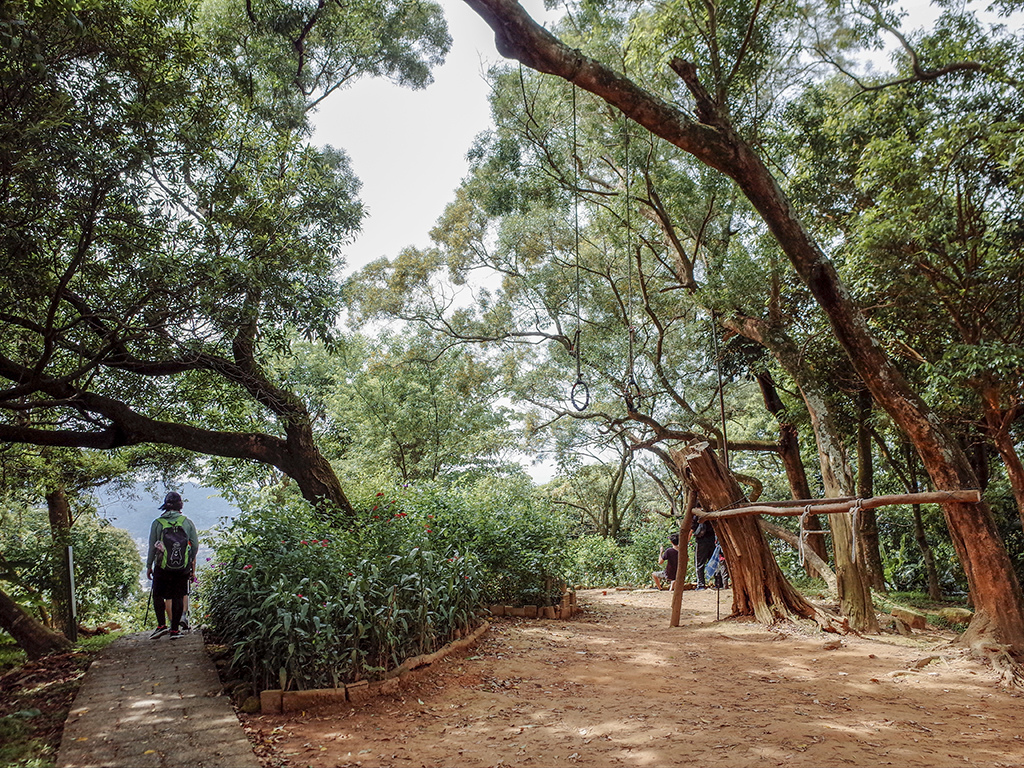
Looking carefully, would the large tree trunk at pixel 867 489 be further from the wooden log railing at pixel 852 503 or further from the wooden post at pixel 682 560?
the wooden log railing at pixel 852 503

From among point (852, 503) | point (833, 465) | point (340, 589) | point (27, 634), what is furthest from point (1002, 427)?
point (27, 634)

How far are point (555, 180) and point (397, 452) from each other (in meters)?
8.09

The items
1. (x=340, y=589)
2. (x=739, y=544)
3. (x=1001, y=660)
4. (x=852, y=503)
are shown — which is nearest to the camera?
(x=340, y=589)

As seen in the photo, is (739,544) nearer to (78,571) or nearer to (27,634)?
(27,634)

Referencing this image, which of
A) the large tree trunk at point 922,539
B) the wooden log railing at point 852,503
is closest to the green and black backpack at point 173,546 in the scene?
the wooden log railing at point 852,503

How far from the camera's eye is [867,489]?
1125 cm

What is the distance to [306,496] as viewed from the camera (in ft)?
26.7

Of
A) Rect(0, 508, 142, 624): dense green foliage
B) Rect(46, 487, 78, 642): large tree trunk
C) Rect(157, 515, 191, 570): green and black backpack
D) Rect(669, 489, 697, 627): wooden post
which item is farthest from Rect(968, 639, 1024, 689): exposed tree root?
Rect(0, 508, 142, 624): dense green foliage

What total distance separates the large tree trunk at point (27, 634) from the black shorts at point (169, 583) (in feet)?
3.68

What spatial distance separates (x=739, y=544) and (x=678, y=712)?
4.34 meters

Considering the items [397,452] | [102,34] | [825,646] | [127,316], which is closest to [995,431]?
[825,646]

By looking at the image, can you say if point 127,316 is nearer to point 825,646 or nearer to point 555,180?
point 825,646

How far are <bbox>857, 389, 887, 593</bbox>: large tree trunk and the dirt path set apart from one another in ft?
12.8

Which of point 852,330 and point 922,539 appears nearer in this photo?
point 852,330
